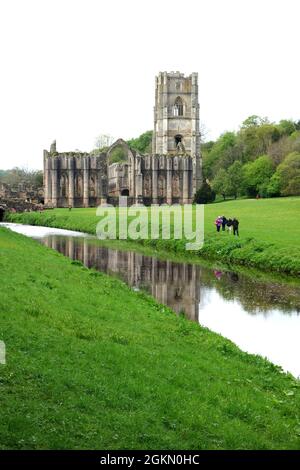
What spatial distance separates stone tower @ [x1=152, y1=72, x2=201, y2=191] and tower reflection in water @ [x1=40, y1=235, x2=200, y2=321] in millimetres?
73941

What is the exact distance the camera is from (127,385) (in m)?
10.5

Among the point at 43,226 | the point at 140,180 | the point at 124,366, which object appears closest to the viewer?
the point at 124,366

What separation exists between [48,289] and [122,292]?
3717mm

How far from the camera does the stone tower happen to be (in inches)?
4599

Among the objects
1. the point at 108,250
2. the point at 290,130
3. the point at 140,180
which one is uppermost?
the point at 290,130

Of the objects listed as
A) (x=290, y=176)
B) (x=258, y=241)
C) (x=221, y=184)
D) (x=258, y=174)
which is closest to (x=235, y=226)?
(x=258, y=241)

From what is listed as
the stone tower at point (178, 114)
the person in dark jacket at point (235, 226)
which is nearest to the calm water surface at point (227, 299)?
the person in dark jacket at point (235, 226)

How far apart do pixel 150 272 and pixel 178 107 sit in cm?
9116

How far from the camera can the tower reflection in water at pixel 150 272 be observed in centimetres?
2348

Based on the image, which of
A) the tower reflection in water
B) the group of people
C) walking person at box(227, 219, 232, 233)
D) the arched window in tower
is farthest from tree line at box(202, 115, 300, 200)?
the tower reflection in water

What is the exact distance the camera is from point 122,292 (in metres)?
21.9

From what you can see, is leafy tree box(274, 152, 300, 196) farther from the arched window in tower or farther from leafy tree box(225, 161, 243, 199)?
the arched window in tower
